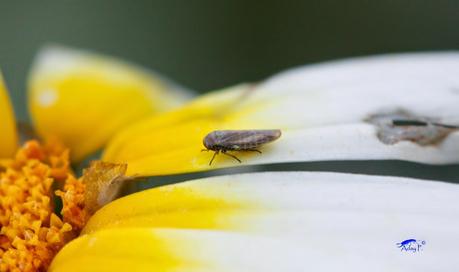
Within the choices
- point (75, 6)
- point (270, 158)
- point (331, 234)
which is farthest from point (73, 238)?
point (75, 6)

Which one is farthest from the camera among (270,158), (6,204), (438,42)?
(438,42)

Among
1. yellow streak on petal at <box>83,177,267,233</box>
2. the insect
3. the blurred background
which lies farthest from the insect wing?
the blurred background

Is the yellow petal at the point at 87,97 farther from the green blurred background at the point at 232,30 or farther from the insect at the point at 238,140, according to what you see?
the green blurred background at the point at 232,30

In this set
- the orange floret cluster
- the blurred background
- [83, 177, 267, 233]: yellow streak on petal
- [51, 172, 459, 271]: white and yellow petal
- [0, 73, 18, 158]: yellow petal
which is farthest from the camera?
the blurred background

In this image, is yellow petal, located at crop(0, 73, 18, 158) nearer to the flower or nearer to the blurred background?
the flower

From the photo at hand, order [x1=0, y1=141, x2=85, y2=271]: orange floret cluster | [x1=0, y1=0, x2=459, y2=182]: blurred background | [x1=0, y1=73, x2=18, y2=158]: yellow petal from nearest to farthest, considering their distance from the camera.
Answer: [x1=0, y1=141, x2=85, y2=271]: orange floret cluster
[x1=0, y1=73, x2=18, y2=158]: yellow petal
[x1=0, y1=0, x2=459, y2=182]: blurred background

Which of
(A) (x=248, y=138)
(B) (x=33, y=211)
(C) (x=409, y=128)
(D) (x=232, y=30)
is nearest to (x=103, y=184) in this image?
(B) (x=33, y=211)

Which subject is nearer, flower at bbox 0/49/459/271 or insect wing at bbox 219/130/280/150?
flower at bbox 0/49/459/271

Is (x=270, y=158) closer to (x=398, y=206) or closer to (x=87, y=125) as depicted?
(x=398, y=206)
